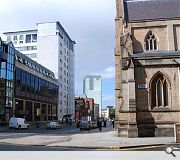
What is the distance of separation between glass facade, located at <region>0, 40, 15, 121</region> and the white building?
42512 millimetres

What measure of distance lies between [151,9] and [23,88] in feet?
139

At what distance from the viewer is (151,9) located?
3803 centimetres

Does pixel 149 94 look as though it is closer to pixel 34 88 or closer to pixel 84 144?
pixel 84 144

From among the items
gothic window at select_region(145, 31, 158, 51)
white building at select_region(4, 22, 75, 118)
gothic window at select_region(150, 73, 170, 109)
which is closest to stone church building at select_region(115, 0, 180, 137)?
gothic window at select_region(150, 73, 170, 109)

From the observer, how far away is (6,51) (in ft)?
211

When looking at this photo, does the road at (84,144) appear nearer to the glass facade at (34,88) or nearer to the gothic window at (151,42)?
the gothic window at (151,42)

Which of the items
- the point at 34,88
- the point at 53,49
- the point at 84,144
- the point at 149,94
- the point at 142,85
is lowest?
the point at 84,144

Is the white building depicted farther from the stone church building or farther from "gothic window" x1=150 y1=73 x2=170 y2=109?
"gothic window" x1=150 y1=73 x2=170 y2=109

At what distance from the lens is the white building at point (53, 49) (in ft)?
359

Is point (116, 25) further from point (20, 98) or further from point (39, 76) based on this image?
point (39, 76)

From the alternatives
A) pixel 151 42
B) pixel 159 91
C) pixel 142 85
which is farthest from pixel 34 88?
pixel 159 91

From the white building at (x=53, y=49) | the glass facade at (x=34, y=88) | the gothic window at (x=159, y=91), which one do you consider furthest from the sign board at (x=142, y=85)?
the white building at (x=53, y=49)

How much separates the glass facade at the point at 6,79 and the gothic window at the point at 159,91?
124 feet
